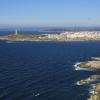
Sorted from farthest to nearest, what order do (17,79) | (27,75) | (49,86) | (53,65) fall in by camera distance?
(53,65) < (27,75) < (17,79) < (49,86)

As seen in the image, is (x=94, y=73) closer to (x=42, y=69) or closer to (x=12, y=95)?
(x=42, y=69)

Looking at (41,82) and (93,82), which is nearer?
(41,82)

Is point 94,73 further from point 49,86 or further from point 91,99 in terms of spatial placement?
point 91,99

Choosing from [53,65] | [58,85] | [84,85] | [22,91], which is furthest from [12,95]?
[53,65]

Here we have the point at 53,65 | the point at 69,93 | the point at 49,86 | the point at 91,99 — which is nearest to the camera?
the point at 91,99

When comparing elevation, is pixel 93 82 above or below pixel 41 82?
below

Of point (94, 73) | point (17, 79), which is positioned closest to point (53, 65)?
point (94, 73)

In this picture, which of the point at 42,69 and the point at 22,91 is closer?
the point at 22,91

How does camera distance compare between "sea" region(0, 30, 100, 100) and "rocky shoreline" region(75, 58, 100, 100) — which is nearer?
"rocky shoreline" region(75, 58, 100, 100)

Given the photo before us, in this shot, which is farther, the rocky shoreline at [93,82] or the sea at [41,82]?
the sea at [41,82]
